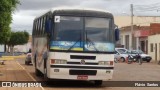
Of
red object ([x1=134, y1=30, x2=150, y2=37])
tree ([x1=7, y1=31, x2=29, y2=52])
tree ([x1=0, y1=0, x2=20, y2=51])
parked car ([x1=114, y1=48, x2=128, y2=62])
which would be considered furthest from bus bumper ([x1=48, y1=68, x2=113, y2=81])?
tree ([x1=7, y1=31, x2=29, y2=52])

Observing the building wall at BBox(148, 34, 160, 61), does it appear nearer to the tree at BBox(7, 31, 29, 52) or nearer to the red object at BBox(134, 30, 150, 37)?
the red object at BBox(134, 30, 150, 37)

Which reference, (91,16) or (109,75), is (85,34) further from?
(109,75)

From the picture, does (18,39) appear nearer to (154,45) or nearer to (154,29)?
(154,29)

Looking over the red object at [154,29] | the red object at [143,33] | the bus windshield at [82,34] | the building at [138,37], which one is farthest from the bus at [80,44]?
the red object at [154,29]

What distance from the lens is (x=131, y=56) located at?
55125 mm

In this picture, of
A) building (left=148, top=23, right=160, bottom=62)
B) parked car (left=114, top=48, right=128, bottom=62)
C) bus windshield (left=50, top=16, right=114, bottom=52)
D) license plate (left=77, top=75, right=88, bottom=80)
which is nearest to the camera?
license plate (left=77, top=75, right=88, bottom=80)

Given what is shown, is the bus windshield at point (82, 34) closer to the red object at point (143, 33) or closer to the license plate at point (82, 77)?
the license plate at point (82, 77)

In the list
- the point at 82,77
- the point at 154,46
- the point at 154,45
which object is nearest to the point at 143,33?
the point at 154,45

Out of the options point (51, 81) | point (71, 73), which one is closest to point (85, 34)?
point (71, 73)

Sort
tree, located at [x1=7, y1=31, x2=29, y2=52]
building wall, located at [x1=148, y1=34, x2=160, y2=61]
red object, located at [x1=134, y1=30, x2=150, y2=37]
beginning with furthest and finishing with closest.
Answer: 1. tree, located at [x1=7, y1=31, x2=29, y2=52]
2. red object, located at [x1=134, y1=30, x2=150, y2=37]
3. building wall, located at [x1=148, y1=34, x2=160, y2=61]

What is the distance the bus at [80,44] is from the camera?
61.2 feet

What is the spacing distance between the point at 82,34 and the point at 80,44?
1.56 feet

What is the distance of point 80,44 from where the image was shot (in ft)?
61.9

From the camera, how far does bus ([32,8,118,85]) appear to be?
61.2 feet
